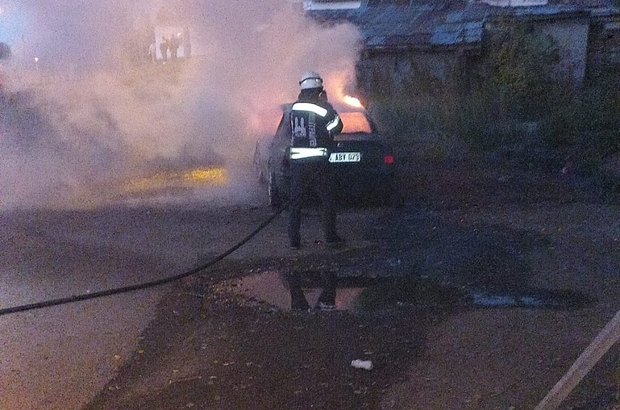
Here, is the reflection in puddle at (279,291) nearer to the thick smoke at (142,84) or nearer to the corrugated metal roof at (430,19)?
the thick smoke at (142,84)

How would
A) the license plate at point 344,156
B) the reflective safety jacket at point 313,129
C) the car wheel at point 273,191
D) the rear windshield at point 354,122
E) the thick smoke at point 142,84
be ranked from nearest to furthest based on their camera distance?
the reflective safety jacket at point 313,129, the license plate at point 344,156, the car wheel at point 273,191, the rear windshield at point 354,122, the thick smoke at point 142,84

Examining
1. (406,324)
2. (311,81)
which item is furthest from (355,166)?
(406,324)

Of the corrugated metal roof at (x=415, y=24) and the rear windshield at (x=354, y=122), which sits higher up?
the corrugated metal roof at (x=415, y=24)

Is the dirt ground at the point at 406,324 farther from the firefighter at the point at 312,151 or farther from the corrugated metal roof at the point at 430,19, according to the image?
the corrugated metal roof at the point at 430,19

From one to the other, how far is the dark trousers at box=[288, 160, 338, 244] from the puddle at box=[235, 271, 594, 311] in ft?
3.67

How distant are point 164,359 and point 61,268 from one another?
9.75 ft

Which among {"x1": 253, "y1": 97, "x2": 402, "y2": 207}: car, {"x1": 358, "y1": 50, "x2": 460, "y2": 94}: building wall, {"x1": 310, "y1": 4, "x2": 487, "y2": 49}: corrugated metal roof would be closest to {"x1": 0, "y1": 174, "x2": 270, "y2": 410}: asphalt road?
{"x1": 253, "y1": 97, "x2": 402, "y2": 207}: car

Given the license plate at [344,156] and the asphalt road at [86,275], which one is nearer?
the asphalt road at [86,275]

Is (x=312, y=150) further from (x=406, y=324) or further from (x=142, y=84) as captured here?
(x=142, y=84)

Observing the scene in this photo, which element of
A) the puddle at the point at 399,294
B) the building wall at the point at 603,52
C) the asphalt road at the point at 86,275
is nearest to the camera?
the asphalt road at the point at 86,275

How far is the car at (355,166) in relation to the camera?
9.95 metres

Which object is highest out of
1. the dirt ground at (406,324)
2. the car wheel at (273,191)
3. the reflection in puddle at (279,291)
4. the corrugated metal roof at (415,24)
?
the corrugated metal roof at (415,24)

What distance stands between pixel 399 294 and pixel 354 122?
471 centimetres

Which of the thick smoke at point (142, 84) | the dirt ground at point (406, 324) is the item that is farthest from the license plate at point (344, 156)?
the thick smoke at point (142, 84)
